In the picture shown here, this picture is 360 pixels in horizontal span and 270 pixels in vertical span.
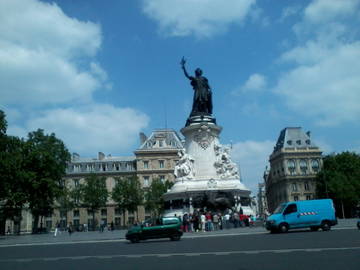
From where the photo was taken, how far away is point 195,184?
35.3m

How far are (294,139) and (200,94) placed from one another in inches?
2143

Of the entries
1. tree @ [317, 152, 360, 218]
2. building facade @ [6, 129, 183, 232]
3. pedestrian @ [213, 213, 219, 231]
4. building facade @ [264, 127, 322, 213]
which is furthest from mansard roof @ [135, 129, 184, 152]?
pedestrian @ [213, 213, 219, 231]

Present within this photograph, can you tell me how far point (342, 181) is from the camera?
68.2 meters

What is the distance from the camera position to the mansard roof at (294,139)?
8806 cm

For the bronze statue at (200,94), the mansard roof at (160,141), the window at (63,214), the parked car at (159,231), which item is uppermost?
the mansard roof at (160,141)

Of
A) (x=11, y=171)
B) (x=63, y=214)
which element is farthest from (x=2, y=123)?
(x=63, y=214)

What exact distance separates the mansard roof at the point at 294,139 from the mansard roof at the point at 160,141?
24417 millimetres

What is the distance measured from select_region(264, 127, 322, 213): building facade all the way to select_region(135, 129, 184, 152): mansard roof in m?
23.5

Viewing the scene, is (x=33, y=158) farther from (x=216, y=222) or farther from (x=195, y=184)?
(x=216, y=222)

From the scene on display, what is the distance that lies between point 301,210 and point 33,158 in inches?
1456

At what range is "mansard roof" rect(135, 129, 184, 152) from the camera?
275 feet

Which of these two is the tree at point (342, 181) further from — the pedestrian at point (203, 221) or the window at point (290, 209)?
the window at point (290, 209)

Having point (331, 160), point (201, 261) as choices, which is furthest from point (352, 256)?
point (331, 160)

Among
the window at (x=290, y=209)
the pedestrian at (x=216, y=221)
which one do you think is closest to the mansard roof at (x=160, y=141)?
the pedestrian at (x=216, y=221)
